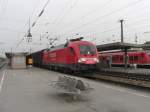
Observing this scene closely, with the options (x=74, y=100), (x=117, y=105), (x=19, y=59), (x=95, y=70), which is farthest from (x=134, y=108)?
(x=19, y=59)

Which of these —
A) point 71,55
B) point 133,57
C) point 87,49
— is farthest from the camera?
point 133,57

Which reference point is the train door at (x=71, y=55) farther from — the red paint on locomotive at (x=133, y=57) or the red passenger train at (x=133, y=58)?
the red paint on locomotive at (x=133, y=57)

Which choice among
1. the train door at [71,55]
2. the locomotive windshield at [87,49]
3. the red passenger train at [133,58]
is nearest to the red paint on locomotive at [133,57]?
the red passenger train at [133,58]

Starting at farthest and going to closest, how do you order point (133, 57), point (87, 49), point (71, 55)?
point (133, 57) → point (71, 55) → point (87, 49)

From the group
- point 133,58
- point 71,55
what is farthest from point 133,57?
point 71,55

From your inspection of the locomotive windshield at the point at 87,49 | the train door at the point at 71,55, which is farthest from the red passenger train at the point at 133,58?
the train door at the point at 71,55

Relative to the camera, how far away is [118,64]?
144ft

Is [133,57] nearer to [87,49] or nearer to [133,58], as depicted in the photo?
[133,58]

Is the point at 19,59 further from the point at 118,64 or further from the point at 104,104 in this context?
the point at 104,104

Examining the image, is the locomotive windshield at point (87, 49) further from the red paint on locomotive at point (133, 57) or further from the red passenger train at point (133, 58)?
the red paint on locomotive at point (133, 57)

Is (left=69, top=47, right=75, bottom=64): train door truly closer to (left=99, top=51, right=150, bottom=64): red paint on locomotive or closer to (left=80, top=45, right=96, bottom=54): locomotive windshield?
(left=80, top=45, right=96, bottom=54): locomotive windshield

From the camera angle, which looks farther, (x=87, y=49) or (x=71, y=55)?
(x=71, y=55)

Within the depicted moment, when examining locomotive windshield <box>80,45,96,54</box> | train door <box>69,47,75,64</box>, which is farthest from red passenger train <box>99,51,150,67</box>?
train door <box>69,47,75,64</box>

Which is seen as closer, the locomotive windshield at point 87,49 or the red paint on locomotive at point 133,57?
the locomotive windshield at point 87,49
